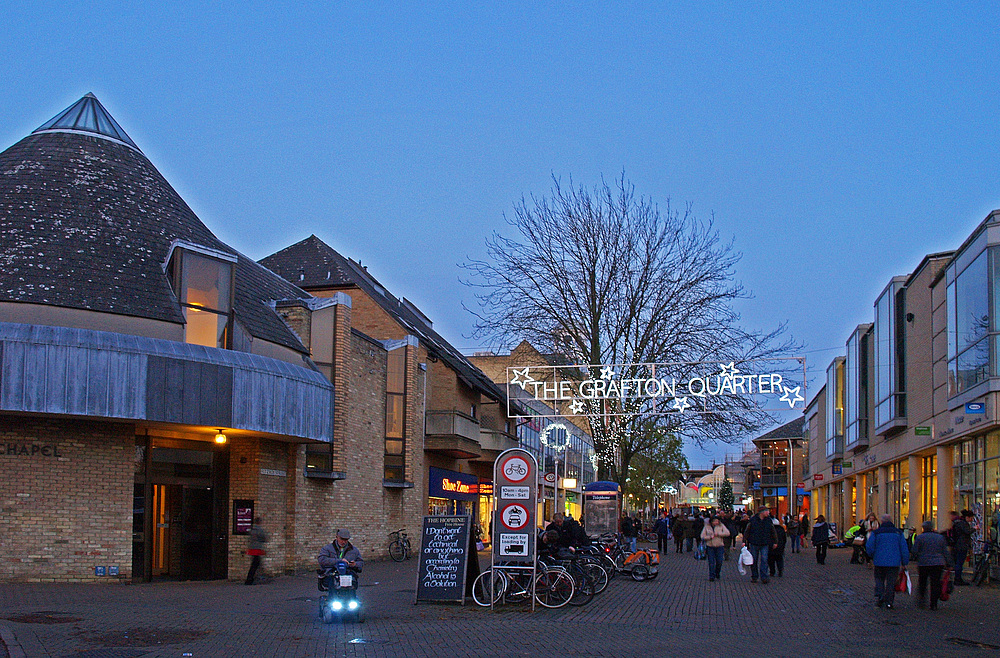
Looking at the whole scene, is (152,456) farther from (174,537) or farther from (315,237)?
(315,237)

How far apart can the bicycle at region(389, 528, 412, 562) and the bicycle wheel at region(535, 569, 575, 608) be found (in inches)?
560

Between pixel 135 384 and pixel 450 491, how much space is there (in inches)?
794

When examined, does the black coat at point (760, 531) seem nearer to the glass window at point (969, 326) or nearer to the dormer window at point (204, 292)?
the glass window at point (969, 326)

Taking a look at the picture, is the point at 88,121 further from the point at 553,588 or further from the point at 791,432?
the point at 791,432

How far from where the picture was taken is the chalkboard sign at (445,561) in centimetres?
1605

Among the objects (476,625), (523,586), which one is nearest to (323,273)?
(523,586)

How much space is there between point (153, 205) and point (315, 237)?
1729 centimetres

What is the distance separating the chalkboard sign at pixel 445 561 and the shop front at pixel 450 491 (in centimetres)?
1707

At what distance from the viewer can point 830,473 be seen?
57.0 metres

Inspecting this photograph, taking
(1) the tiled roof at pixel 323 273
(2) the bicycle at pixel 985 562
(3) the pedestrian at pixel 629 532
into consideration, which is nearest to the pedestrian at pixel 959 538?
(2) the bicycle at pixel 985 562

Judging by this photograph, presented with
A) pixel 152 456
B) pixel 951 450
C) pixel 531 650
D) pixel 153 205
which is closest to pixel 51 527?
pixel 152 456

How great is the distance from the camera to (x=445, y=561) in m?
16.2

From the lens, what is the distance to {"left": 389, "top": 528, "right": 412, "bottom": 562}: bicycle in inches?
1164

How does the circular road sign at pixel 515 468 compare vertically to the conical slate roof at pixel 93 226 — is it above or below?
below
